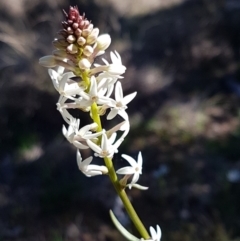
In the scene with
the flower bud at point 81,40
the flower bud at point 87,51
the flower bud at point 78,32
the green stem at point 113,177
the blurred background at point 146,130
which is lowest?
the blurred background at point 146,130

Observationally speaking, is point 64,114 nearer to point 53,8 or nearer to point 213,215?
point 213,215

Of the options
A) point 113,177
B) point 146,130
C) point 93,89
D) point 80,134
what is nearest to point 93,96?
point 93,89

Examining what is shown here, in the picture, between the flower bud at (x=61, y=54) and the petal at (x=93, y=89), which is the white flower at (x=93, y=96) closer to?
the petal at (x=93, y=89)

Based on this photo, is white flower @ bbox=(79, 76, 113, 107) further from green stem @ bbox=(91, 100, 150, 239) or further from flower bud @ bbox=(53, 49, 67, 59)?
flower bud @ bbox=(53, 49, 67, 59)

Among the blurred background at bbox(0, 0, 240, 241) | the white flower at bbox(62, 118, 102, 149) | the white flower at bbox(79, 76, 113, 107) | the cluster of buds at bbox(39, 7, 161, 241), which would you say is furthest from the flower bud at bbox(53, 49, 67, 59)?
the blurred background at bbox(0, 0, 240, 241)

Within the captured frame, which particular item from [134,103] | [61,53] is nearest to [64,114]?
[61,53]

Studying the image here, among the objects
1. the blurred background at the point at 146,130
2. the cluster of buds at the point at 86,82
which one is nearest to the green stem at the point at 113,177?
the cluster of buds at the point at 86,82

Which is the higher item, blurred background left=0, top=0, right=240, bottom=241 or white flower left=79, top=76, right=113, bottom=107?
white flower left=79, top=76, right=113, bottom=107

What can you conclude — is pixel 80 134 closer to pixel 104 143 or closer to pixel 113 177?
pixel 104 143
